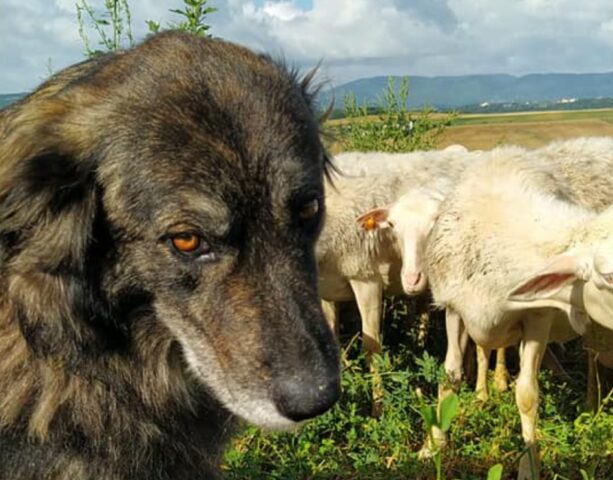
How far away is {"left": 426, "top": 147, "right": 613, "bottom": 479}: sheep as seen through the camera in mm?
5133

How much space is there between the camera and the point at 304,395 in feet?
8.55

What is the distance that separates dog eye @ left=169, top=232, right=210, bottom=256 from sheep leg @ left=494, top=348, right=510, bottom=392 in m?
5.07

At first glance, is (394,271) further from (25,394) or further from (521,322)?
(25,394)

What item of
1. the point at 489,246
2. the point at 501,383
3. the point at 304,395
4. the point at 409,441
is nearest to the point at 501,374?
the point at 501,383

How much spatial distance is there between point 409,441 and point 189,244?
3.79m

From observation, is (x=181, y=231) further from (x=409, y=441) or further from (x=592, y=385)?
(x=592, y=385)

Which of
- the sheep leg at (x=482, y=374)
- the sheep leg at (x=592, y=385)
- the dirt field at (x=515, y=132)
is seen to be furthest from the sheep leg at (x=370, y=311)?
the dirt field at (x=515, y=132)

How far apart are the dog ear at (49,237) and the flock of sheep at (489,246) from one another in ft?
6.57

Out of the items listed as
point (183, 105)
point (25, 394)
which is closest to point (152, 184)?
point (183, 105)

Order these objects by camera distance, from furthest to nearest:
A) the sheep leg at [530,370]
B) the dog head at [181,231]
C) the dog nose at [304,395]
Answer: the sheep leg at [530,370], the dog head at [181,231], the dog nose at [304,395]

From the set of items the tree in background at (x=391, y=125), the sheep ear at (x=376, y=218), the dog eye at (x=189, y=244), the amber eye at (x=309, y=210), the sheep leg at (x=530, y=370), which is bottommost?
the sheep leg at (x=530, y=370)

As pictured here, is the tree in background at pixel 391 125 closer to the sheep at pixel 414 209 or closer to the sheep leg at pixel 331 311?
the sheep at pixel 414 209

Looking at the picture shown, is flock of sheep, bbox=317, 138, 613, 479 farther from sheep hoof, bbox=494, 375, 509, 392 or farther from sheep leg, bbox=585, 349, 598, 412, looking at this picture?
sheep leg, bbox=585, 349, 598, 412

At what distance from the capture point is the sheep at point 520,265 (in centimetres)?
513
